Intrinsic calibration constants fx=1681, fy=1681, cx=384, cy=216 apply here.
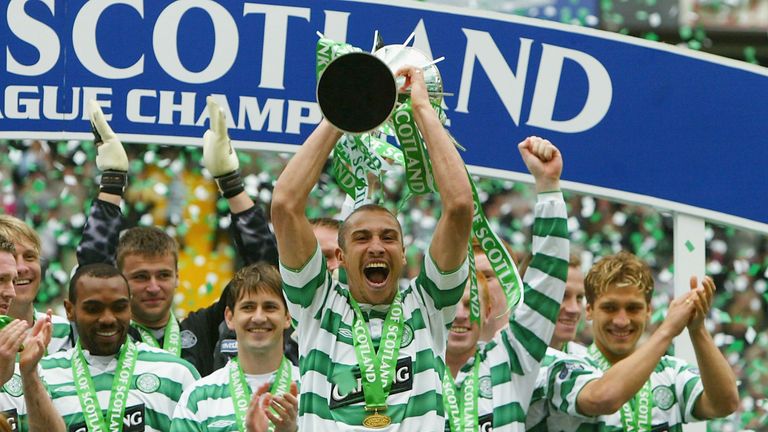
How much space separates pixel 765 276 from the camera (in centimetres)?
1002

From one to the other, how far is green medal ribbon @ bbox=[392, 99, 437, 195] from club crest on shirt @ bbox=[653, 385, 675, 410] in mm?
1270

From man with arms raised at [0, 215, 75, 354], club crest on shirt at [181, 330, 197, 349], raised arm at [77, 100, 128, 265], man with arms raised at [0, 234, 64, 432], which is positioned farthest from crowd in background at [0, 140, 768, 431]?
man with arms raised at [0, 234, 64, 432]

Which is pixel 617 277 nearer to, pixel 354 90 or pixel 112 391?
pixel 354 90

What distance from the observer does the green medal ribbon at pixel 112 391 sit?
5.79m

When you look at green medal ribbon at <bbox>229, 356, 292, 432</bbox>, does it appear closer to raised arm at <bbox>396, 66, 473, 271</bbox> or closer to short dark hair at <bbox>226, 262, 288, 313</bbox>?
short dark hair at <bbox>226, 262, 288, 313</bbox>

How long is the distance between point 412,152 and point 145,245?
1.54 meters

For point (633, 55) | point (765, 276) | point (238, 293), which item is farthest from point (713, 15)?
point (238, 293)

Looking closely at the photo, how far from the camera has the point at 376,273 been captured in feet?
17.5

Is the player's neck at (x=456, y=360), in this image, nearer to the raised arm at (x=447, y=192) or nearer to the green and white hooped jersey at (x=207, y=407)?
the green and white hooped jersey at (x=207, y=407)

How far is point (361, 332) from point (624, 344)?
1298 mm

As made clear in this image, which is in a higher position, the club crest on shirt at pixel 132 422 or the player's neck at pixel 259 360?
the player's neck at pixel 259 360

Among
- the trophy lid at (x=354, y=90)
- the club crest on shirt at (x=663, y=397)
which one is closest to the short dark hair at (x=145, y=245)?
the trophy lid at (x=354, y=90)

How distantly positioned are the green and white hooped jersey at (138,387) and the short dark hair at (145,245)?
58 centimetres

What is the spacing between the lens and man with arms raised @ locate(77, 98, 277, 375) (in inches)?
255
